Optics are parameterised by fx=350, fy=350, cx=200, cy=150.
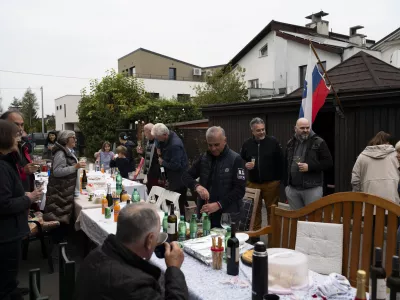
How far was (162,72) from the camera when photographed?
133 ft

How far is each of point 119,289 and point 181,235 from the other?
57.3 inches

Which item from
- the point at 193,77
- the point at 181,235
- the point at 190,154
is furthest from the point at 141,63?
the point at 181,235

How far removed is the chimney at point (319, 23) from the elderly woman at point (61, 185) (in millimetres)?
25384

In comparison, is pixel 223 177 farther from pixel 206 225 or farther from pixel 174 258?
pixel 174 258

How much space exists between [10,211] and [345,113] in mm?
6055

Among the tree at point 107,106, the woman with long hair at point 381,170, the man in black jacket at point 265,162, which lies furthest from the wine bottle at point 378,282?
the tree at point 107,106

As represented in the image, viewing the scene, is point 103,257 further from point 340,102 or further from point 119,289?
point 340,102

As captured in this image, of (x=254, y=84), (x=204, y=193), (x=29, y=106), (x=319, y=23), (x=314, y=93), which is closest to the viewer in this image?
(x=204, y=193)

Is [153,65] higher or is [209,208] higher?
[153,65]

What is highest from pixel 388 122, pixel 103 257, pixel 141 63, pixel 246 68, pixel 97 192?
pixel 141 63

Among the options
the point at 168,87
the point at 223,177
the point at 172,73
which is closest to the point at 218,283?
the point at 223,177

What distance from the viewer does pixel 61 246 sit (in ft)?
7.93

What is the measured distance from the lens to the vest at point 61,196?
16.3 ft

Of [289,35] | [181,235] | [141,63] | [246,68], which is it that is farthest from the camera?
[141,63]
